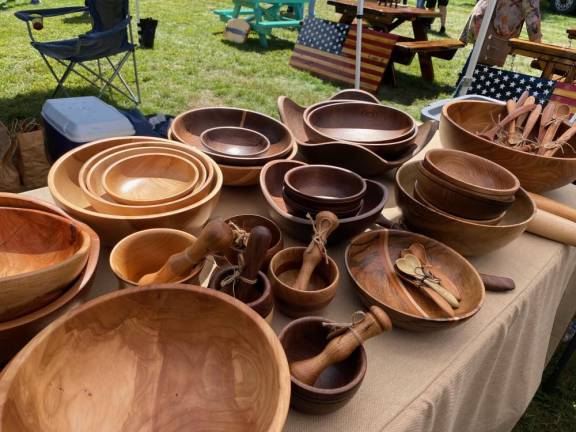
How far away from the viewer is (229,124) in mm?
1259

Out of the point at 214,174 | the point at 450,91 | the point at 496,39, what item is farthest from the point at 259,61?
the point at 214,174

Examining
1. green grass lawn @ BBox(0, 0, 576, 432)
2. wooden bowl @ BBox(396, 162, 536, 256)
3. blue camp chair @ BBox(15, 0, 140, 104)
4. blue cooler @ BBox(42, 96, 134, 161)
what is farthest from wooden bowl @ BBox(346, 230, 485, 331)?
green grass lawn @ BBox(0, 0, 576, 432)

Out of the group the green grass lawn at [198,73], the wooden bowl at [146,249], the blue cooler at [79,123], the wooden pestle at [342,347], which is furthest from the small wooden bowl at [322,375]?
the green grass lawn at [198,73]

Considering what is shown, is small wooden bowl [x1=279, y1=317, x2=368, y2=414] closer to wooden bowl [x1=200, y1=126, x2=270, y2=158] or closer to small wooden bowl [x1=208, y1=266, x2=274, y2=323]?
small wooden bowl [x1=208, y1=266, x2=274, y2=323]

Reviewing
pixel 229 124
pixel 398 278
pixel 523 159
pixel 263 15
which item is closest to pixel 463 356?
pixel 398 278

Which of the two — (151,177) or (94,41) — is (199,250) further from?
(94,41)

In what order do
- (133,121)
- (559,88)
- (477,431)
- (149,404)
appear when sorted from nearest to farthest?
(149,404) < (477,431) < (133,121) < (559,88)

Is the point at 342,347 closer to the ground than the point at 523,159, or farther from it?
closer to the ground

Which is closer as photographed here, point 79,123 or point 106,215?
point 106,215

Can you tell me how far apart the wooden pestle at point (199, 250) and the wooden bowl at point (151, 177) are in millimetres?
184

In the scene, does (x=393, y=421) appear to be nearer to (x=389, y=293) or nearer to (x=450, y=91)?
(x=389, y=293)

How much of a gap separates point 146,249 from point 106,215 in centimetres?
9

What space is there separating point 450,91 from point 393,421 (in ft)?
15.1

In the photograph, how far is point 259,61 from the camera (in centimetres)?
491
